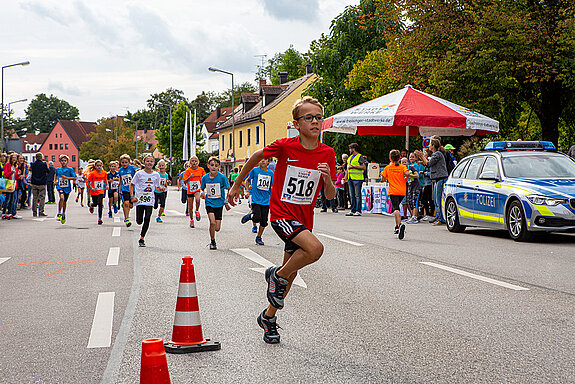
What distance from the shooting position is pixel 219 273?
9.39 meters

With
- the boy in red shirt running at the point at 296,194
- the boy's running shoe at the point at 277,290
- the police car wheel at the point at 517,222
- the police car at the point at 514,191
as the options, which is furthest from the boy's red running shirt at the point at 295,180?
the police car wheel at the point at 517,222

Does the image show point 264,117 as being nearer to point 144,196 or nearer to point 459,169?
point 459,169

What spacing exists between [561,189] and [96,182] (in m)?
12.6

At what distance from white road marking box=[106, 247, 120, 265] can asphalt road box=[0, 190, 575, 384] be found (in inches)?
1.9

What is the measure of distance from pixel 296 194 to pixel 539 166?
9.73 meters

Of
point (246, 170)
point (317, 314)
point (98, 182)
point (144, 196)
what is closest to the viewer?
point (246, 170)

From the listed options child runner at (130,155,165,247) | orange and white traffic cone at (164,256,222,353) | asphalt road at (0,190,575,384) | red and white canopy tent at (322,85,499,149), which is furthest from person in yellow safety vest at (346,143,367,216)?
orange and white traffic cone at (164,256,222,353)

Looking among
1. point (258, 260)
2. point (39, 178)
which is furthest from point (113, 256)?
point (39, 178)

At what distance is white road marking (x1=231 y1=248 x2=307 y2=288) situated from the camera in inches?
339

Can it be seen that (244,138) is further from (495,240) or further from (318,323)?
(318,323)

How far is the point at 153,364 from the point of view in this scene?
3154mm

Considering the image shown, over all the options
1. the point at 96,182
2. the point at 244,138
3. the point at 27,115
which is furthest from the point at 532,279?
the point at 27,115

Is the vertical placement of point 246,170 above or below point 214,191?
above

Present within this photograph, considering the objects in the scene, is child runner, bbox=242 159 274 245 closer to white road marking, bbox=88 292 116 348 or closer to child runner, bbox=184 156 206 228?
child runner, bbox=184 156 206 228
